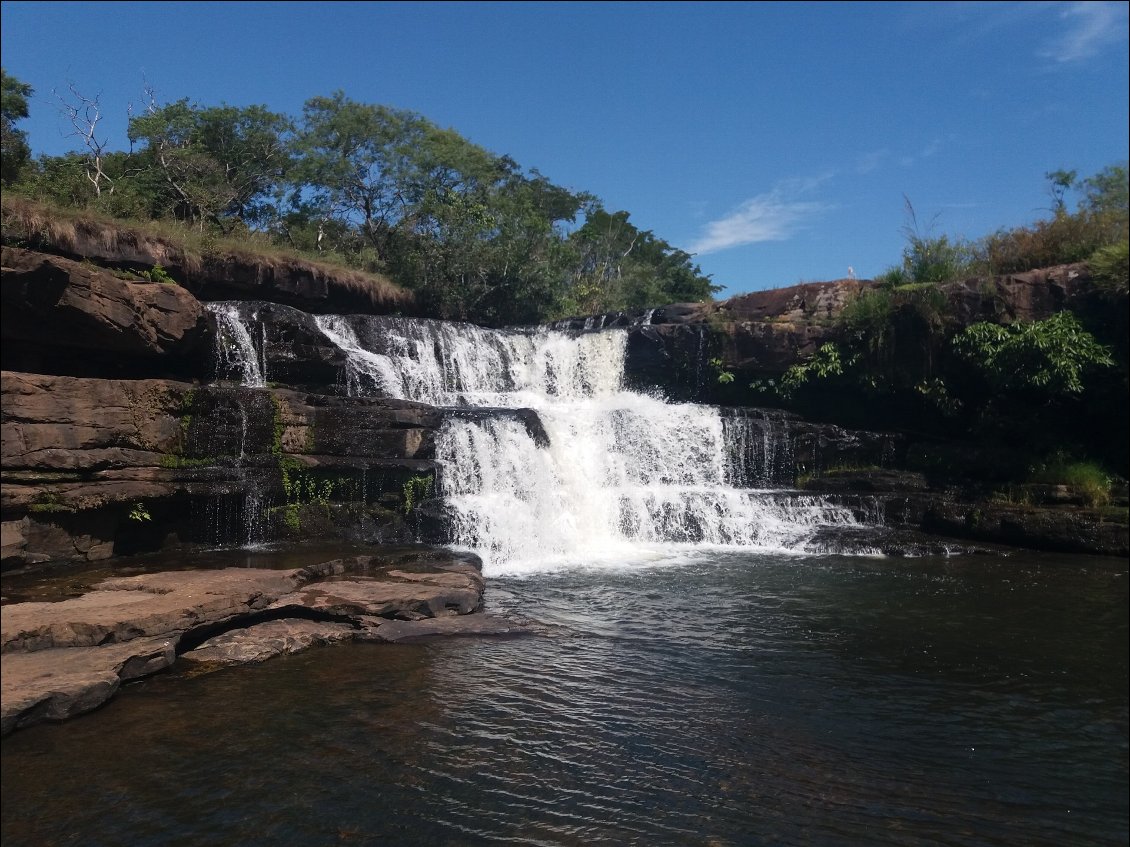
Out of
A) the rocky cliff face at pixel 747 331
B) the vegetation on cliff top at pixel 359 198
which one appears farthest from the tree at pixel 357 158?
the rocky cliff face at pixel 747 331

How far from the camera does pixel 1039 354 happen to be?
12.5 metres

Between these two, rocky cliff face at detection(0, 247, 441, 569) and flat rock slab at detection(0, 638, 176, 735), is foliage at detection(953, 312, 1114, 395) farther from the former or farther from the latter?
flat rock slab at detection(0, 638, 176, 735)

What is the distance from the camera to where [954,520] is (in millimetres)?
12117

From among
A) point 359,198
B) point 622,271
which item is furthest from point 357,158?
point 622,271

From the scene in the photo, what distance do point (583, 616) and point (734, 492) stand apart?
18.5ft

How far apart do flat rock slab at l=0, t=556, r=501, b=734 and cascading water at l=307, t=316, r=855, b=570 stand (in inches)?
100

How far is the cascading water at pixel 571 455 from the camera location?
11.0m

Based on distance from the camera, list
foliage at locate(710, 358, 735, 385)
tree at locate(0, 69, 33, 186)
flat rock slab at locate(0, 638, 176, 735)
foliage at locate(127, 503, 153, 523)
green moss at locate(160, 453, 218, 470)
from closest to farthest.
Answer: flat rock slab at locate(0, 638, 176, 735), foliage at locate(127, 503, 153, 523), green moss at locate(160, 453, 218, 470), tree at locate(0, 69, 33, 186), foliage at locate(710, 358, 735, 385)

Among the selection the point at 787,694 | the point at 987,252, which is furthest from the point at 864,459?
the point at 787,694

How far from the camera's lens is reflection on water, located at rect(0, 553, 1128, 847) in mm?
3650

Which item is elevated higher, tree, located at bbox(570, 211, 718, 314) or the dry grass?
tree, located at bbox(570, 211, 718, 314)

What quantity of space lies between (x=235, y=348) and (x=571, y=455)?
5.43 metres

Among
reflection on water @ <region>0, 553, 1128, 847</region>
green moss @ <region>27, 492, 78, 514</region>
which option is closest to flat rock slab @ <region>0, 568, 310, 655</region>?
reflection on water @ <region>0, 553, 1128, 847</region>

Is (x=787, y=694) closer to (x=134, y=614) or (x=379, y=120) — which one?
(x=134, y=614)
